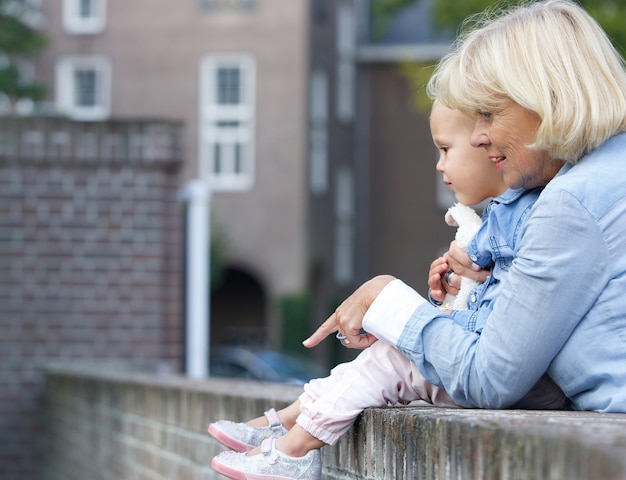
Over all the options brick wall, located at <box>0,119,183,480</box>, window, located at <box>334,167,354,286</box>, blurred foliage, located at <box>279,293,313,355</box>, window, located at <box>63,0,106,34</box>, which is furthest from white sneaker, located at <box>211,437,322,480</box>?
window, located at <box>334,167,354,286</box>

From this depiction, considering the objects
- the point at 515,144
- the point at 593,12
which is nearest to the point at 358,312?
the point at 515,144

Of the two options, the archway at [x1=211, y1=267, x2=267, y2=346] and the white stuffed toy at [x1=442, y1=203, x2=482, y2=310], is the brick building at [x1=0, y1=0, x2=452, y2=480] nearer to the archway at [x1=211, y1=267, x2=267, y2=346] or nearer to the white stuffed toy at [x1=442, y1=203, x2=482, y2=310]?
the archway at [x1=211, y1=267, x2=267, y2=346]

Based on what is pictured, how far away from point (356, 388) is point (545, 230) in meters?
0.72

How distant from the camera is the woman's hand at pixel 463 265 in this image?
3.48 metres

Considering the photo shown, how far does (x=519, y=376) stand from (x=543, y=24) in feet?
2.62

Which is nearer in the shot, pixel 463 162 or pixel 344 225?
pixel 463 162

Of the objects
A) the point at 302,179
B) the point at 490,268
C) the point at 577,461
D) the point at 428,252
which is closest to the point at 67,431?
the point at 490,268

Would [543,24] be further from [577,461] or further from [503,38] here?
[577,461]

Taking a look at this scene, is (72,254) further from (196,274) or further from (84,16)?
(84,16)

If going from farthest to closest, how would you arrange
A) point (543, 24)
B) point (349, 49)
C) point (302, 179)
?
point (349, 49) → point (302, 179) → point (543, 24)

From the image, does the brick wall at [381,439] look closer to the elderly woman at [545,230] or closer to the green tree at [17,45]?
the elderly woman at [545,230]

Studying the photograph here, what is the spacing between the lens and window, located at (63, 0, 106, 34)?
35312 mm

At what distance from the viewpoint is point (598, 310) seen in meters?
2.93

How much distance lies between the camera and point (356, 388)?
3.36m
